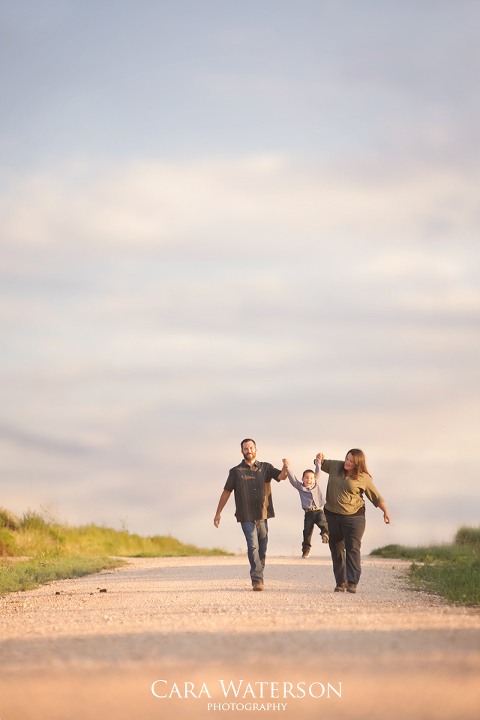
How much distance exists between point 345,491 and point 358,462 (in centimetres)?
52

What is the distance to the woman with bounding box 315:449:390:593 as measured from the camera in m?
11.4

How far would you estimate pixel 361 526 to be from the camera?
37.5ft

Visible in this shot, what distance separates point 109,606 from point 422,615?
438 centimetres

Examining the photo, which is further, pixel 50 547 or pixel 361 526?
pixel 50 547

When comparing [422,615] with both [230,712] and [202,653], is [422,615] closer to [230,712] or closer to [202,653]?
[202,653]

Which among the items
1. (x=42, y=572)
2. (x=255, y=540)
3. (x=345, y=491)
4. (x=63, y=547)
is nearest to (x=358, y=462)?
(x=345, y=491)

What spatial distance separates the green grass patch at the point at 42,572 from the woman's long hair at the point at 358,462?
22.5 ft

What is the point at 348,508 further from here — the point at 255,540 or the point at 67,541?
the point at 67,541

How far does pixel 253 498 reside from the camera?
1184 cm

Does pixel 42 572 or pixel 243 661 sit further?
pixel 42 572

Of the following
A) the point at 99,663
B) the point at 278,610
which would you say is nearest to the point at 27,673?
the point at 99,663

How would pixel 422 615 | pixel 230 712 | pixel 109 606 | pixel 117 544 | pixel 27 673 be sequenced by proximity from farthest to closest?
pixel 117 544 → pixel 109 606 → pixel 422 615 → pixel 27 673 → pixel 230 712

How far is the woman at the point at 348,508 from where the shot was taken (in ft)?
37.2

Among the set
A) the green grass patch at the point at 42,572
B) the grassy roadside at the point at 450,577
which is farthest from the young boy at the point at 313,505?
the green grass patch at the point at 42,572
